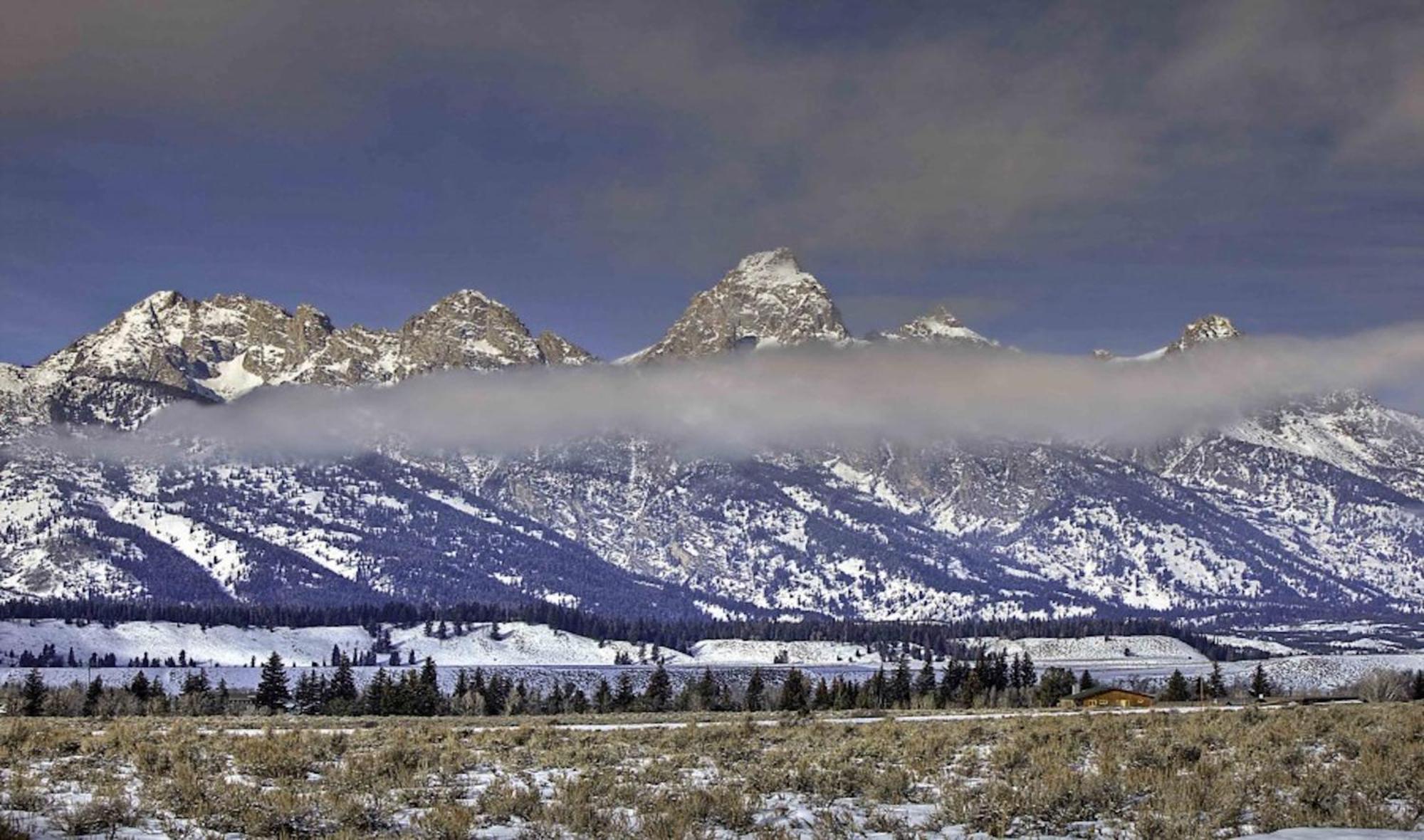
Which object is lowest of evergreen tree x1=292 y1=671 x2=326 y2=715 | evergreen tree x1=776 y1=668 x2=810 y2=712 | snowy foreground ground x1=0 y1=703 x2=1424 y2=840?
evergreen tree x1=292 y1=671 x2=326 y2=715

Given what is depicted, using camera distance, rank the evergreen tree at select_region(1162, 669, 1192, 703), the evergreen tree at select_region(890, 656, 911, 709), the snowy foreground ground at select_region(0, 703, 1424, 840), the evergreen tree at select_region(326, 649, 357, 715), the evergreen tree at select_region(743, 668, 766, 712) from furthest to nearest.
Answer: the evergreen tree at select_region(890, 656, 911, 709) → the evergreen tree at select_region(743, 668, 766, 712) → the evergreen tree at select_region(1162, 669, 1192, 703) → the evergreen tree at select_region(326, 649, 357, 715) → the snowy foreground ground at select_region(0, 703, 1424, 840)

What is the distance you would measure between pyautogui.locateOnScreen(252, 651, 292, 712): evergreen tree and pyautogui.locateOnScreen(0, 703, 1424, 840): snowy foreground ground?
67298 mm

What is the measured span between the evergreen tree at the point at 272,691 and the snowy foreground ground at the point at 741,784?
67298 mm

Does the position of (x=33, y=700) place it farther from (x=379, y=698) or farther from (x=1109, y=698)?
(x=1109, y=698)

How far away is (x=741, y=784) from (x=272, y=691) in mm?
84108

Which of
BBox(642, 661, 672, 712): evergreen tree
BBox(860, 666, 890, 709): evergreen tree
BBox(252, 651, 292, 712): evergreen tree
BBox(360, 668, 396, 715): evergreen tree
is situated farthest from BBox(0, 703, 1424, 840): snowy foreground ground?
BBox(642, 661, 672, 712): evergreen tree

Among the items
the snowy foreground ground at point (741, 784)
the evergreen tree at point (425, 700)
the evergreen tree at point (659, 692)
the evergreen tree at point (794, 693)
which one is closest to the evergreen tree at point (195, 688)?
the evergreen tree at point (425, 700)

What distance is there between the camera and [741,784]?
742 inches

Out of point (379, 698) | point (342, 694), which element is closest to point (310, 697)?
point (342, 694)

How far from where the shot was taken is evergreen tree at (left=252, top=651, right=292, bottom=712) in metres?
91.2

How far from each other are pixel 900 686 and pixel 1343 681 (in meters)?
110

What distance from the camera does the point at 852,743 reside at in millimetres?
25797

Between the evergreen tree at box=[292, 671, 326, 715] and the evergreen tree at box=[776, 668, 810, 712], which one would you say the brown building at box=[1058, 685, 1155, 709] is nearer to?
the evergreen tree at box=[776, 668, 810, 712]

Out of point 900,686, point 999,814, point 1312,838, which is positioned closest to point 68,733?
point 999,814
